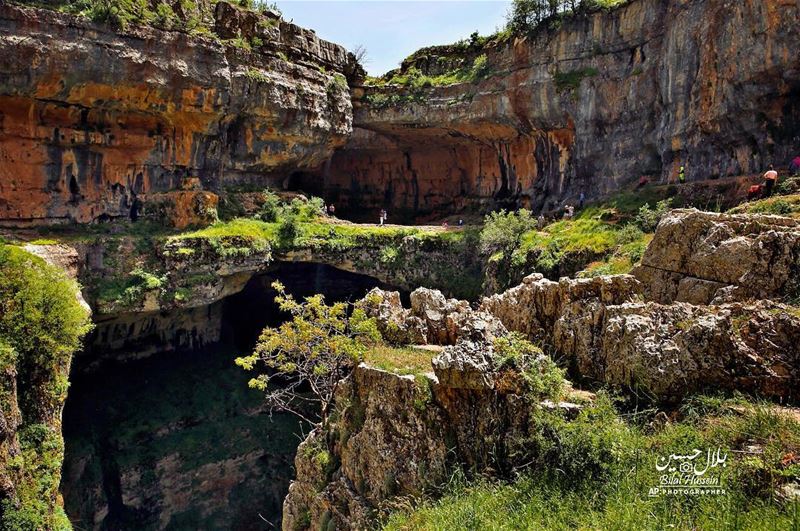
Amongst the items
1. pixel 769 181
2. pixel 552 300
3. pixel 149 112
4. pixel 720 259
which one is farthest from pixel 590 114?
pixel 149 112

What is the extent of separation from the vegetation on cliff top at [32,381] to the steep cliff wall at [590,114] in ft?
64.2

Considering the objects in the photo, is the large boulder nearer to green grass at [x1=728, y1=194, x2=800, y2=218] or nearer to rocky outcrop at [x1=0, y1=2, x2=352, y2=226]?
green grass at [x1=728, y1=194, x2=800, y2=218]

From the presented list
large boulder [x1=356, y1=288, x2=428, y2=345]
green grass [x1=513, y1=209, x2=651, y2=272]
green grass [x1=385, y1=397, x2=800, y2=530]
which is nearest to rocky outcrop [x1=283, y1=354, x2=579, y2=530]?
green grass [x1=385, y1=397, x2=800, y2=530]

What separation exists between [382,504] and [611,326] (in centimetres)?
491

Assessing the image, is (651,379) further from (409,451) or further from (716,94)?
(716,94)

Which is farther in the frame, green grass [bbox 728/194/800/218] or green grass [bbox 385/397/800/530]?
green grass [bbox 728/194/800/218]

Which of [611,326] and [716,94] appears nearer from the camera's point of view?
[611,326]

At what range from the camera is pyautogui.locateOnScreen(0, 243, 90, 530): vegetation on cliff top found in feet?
32.7

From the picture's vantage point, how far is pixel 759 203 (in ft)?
40.9

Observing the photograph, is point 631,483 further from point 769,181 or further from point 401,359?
point 769,181

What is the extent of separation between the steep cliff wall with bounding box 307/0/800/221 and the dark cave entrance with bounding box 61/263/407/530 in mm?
14089

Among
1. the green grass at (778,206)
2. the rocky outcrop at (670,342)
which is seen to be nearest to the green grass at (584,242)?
the green grass at (778,206)

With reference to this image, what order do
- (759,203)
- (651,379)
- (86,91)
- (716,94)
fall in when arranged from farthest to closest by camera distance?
1. (86,91)
2. (716,94)
3. (759,203)
4. (651,379)

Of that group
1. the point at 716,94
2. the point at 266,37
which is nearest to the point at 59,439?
the point at 266,37
